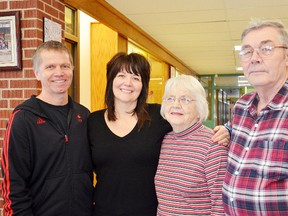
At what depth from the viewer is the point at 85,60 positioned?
5691mm

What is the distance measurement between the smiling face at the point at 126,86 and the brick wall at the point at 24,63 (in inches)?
50.0

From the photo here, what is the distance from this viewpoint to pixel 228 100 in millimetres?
16016

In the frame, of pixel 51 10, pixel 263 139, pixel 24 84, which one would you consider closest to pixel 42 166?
pixel 263 139

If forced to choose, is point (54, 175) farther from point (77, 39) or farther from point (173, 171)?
point (77, 39)

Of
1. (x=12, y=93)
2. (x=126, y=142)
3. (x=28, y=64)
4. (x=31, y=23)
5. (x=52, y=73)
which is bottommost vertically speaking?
(x=126, y=142)

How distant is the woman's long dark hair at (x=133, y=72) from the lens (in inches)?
91.8

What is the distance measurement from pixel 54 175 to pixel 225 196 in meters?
0.96

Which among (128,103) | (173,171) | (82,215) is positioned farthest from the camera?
(128,103)

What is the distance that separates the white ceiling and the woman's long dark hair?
2.64 meters

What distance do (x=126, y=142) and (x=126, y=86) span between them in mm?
355

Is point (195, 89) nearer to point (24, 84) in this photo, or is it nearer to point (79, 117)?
point (79, 117)

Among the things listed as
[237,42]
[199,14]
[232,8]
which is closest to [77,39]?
[199,14]

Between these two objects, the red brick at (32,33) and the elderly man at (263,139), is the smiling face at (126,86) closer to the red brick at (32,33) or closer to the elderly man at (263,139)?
the elderly man at (263,139)

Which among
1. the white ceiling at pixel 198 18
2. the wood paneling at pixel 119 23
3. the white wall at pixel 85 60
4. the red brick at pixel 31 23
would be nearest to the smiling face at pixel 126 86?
the red brick at pixel 31 23
